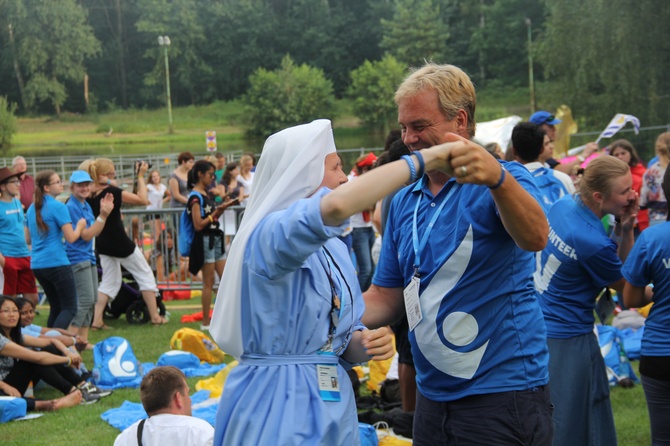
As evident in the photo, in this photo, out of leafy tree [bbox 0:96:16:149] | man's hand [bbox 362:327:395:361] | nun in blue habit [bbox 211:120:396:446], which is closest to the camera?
nun in blue habit [bbox 211:120:396:446]

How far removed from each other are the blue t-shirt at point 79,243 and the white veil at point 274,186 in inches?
266

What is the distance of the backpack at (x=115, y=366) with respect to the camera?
7887 mm

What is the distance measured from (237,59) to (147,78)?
9851mm

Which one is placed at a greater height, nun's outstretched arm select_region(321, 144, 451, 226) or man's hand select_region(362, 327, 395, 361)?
nun's outstretched arm select_region(321, 144, 451, 226)

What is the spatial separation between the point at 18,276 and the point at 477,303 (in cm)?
788

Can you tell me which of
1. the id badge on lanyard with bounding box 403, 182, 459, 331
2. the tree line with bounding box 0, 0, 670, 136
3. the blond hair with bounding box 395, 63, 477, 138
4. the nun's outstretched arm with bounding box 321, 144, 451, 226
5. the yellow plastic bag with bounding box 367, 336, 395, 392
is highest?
the tree line with bounding box 0, 0, 670, 136

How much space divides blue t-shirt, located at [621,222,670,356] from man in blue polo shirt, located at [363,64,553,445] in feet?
5.00

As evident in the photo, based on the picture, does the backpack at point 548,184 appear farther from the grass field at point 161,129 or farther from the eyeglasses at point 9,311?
the grass field at point 161,129

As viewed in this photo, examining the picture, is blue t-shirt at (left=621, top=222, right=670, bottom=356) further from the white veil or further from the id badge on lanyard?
the white veil

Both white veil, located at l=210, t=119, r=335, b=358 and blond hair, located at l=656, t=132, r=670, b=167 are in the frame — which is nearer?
white veil, located at l=210, t=119, r=335, b=358

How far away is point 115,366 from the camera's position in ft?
26.1

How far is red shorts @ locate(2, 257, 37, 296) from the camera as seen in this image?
941cm

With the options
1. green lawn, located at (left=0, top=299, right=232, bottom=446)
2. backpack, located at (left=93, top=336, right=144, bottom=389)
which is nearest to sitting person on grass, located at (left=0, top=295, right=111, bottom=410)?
green lawn, located at (left=0, top=299, right=232, bottom=446)

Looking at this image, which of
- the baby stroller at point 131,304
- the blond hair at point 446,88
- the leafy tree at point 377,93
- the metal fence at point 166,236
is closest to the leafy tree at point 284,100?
the leafy tree at point 377,93
